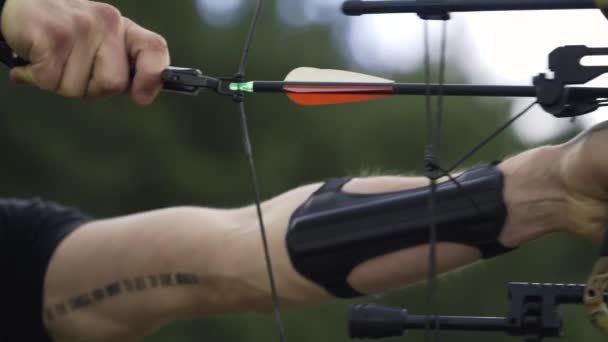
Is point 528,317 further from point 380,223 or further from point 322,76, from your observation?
point 322,76

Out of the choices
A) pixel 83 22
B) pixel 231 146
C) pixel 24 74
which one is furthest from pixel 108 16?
pixel 231 146

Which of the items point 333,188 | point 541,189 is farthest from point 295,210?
point 541,189

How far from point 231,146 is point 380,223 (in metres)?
10.5

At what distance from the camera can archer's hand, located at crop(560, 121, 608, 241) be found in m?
2.42

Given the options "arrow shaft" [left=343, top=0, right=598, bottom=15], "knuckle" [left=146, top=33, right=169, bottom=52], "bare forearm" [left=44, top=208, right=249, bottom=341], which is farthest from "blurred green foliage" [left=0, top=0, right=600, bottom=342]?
"arrow shaft" [left=343, top=0, right=598, bottom=15]

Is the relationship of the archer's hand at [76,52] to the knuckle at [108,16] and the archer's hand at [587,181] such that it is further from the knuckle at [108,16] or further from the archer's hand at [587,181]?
the archer's hand at [587,181]

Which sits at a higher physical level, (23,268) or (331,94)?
(331,94)

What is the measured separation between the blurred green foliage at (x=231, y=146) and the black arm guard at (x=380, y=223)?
8.74 metres

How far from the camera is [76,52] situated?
273cm

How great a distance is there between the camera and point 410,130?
13031mm

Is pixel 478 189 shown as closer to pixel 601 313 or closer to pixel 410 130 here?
pixel 601 313

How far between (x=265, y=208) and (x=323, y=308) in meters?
8.83

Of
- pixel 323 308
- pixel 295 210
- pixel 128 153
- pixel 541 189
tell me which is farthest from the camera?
pixel 128 153

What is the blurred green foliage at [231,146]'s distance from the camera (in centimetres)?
1209
